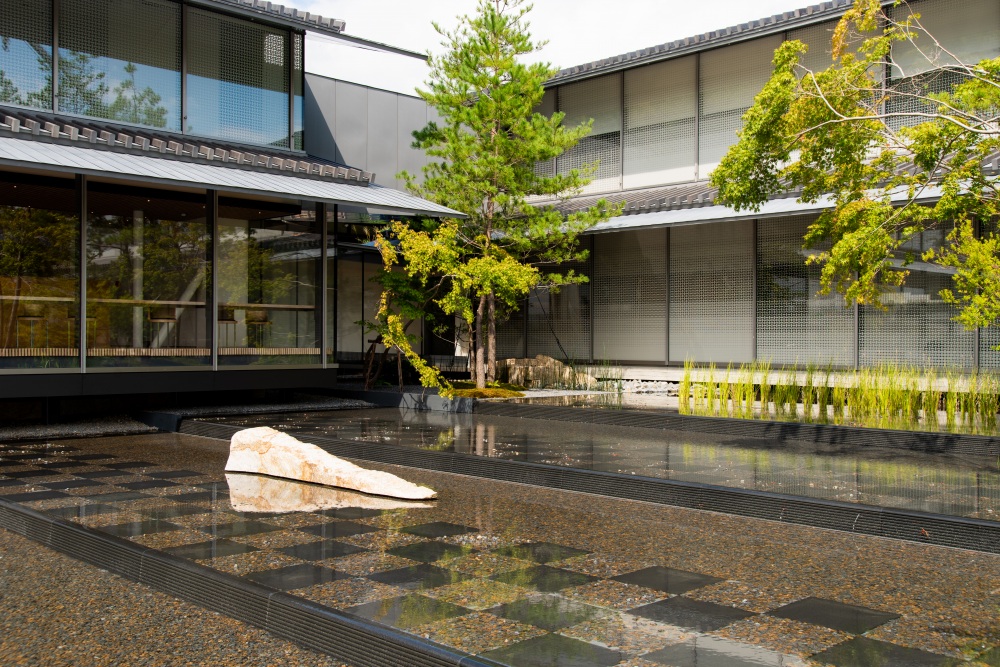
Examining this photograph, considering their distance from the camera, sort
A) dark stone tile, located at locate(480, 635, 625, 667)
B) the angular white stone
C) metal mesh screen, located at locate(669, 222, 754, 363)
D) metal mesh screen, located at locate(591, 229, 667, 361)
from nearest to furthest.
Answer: dark stone tile, located at locate(480, 635, 625, 667)
the angular white stone
metal mesh screen, located at locate(669, 222, 754, 363)
metal mesh screen, located at locate(591, 229, 667, 361)

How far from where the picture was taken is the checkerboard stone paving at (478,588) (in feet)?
12.9

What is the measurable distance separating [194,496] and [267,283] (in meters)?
7.58

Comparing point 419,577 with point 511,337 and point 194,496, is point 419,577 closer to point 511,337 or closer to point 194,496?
point 194,496

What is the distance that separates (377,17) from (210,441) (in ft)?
123

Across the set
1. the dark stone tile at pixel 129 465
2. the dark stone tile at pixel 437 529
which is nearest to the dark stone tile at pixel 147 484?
the dark stone tile at pixel 129 465

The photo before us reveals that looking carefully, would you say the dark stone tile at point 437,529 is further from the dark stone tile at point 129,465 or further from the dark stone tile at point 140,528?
the dark stone tile at point 129,465

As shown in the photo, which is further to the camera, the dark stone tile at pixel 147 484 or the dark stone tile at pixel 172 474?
the dark stone tile at pixel 172 474

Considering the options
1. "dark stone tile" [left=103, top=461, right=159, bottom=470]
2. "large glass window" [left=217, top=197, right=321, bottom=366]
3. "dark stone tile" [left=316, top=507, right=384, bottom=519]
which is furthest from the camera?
"large glass window" [left=217, top=197, right=321, bottom=366]

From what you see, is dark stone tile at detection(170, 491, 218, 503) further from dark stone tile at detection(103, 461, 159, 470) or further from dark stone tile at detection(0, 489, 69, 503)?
dark stone tile at detection(103, 461, 159, 470)

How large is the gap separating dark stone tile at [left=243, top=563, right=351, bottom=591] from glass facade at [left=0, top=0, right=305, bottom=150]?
1177 cm

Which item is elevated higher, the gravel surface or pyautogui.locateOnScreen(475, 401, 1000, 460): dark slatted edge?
pyautogui.locateOnScreen(475, 401, 1000, 460): dark slatted edge

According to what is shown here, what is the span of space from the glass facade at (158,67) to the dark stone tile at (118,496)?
29.6 feet

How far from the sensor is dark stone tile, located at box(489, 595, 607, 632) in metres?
4.27

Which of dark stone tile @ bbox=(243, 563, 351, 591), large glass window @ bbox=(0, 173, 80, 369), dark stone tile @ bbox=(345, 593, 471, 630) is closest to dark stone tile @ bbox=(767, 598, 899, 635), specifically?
dark stone tile @ bbox=(345, 593, 471, 630)
